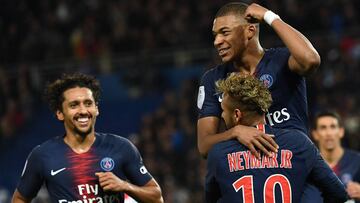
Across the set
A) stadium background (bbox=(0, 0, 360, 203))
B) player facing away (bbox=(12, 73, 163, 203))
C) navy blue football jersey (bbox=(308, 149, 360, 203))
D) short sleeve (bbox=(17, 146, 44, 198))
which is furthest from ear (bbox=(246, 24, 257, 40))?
stadium background (bbox=(0, 0, 360, 203))

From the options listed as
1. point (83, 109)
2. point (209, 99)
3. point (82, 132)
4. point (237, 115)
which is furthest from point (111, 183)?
point (237, 115)

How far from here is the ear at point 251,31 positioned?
227 inches

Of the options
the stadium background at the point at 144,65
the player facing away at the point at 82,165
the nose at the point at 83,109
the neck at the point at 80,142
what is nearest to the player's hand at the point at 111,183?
the player facing away at the point at 82,165

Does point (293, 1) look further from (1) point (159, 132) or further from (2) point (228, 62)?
(2) point (228, 62)

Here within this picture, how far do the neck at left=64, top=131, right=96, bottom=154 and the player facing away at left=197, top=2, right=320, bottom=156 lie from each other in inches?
34.9

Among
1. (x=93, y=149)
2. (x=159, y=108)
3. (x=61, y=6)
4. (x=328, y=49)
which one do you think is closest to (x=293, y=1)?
(x=328, y=49)

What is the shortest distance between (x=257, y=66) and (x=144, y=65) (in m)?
11.1

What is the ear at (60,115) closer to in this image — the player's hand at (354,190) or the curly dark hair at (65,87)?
the curly dark hair at (65,87)

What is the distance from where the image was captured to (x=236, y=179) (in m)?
5.11

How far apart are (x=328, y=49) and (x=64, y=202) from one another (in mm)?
9335

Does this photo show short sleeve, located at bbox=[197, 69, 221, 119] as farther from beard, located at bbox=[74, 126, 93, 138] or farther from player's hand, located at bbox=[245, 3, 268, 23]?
beard, located at bbox=[74, 126, 93, 138]

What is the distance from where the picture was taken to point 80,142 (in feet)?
20.7

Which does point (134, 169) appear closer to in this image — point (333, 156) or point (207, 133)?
point (207, 133)

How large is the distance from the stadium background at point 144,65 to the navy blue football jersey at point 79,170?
700 centimetres
